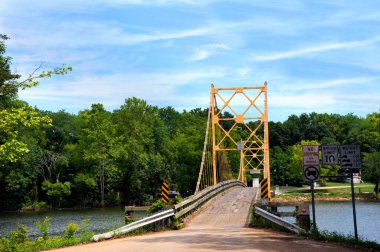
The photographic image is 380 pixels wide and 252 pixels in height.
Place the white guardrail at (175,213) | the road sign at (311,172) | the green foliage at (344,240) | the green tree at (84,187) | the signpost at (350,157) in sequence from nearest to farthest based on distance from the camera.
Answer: the green foliage at (344,240)
the signpost at (350,157)
the white guardrail at (175,213)
the road sign at (311,172)
the green tree at (84,187)

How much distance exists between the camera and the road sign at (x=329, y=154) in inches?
492

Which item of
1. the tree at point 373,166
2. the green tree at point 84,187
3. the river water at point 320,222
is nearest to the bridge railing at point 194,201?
the river water at point 320,222

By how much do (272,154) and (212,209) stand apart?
283 ft

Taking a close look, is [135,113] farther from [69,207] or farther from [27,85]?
[27,85]

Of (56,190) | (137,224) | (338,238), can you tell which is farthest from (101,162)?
(338,238)

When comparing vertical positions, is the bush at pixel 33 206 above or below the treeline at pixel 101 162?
below

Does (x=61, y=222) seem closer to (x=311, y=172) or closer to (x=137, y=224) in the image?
(x=137, y=224)

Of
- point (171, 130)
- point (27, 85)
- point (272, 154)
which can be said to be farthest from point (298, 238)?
point (272, 154)

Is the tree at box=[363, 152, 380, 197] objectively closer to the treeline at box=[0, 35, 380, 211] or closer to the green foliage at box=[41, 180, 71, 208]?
the treeline at box=[0, 35, 380, 211]

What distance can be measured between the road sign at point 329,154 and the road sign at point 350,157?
0.43 metres

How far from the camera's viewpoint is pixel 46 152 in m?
62.5

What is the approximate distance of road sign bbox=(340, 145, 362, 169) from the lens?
11.9 m

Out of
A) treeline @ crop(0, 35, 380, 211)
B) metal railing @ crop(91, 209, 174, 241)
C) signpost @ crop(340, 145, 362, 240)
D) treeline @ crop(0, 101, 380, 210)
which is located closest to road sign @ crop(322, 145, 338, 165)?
signpost @ crop(340, 145, 362, 240)

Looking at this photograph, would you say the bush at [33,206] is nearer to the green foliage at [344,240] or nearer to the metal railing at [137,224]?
the metal railing at [137,224]
